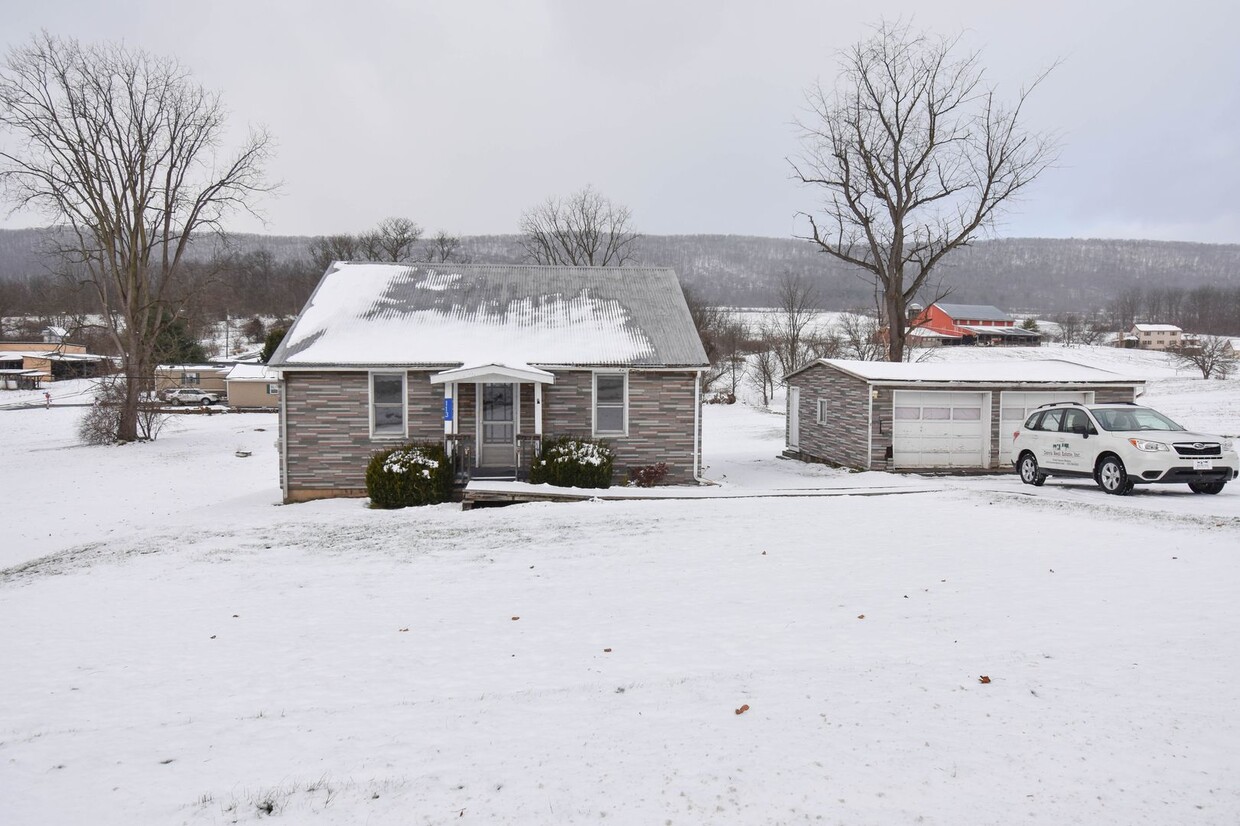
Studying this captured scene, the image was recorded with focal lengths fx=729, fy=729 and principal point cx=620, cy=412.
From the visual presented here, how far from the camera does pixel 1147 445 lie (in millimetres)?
12594

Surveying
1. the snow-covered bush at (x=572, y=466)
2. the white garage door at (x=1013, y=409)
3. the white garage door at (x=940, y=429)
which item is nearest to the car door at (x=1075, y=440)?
the white garage door at (x=940, y=429)

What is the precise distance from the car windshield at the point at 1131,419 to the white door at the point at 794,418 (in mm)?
10376

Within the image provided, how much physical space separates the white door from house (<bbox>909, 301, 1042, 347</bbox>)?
55682 millimetres

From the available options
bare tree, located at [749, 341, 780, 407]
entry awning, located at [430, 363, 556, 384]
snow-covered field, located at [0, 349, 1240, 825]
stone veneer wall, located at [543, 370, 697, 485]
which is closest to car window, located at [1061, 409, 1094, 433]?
snow-covered field, located at [0, 349, 1240, 825]

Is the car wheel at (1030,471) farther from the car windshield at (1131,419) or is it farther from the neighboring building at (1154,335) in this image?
the neighboring building at (1154,335)

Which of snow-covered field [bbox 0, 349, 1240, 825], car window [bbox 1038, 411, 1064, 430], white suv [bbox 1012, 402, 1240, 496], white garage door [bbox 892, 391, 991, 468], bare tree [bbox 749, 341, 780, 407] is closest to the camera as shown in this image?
snow-covered field [bbox 0, 349, 1240, 825]

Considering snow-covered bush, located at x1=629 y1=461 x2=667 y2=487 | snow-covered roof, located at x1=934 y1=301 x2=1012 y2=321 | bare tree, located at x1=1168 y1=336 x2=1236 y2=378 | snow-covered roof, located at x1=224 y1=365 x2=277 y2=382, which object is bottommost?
snow-covered bush, located at x1=629 y1=461 x2=667 y2=487

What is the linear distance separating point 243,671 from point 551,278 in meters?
15.2

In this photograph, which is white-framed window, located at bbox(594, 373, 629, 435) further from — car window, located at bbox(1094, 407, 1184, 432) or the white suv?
car window, located at bbox(1094, 407, 1184, 432)

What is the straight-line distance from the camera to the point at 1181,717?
4.43 m

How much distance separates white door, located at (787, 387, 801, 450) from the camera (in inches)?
934

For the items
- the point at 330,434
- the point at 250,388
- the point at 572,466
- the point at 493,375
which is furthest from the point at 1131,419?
the point at 250,388

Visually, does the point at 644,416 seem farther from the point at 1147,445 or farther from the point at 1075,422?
the point at 1147,445

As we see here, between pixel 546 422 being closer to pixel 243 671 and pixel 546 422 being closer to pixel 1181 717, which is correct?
pixel 243 671
